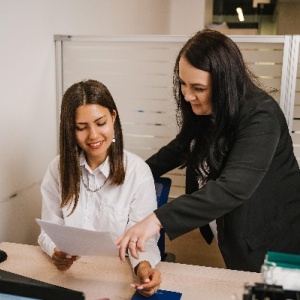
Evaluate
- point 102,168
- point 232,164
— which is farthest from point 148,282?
point 102,168

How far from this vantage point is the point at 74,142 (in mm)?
1513

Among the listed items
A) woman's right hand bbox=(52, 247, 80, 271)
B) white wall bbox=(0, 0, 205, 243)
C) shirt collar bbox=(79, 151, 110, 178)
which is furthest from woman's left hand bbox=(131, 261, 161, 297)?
white wall bbox=(0, 0, 205, 243)

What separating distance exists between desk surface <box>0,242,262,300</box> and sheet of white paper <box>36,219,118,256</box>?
0.41 feet

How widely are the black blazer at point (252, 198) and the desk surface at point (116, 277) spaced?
0.17 m

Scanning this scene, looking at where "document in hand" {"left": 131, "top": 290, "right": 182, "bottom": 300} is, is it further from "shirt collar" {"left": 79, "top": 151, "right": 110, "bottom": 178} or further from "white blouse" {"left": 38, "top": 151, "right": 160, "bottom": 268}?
"shirt collar" {"left": 79, "top": 151, "right": 110, "bottom": 178}

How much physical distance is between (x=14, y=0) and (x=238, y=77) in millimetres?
1098

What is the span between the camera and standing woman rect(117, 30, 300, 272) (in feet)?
3.86

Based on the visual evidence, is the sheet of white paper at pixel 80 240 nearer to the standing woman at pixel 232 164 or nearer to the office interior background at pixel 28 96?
the standing woman at pixel 232 164

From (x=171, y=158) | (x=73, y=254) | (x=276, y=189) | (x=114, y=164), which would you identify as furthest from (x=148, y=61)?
(x=73, y=254)

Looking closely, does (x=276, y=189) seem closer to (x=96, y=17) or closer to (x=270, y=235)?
(x=270, y=235)

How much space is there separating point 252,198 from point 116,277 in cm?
52

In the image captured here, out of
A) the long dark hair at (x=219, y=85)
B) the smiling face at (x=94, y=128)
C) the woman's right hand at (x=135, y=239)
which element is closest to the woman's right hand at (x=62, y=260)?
the woman's right hand at (x=135, y=239)

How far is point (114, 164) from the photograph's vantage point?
5.08ft

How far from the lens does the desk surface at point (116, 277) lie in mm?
1183
